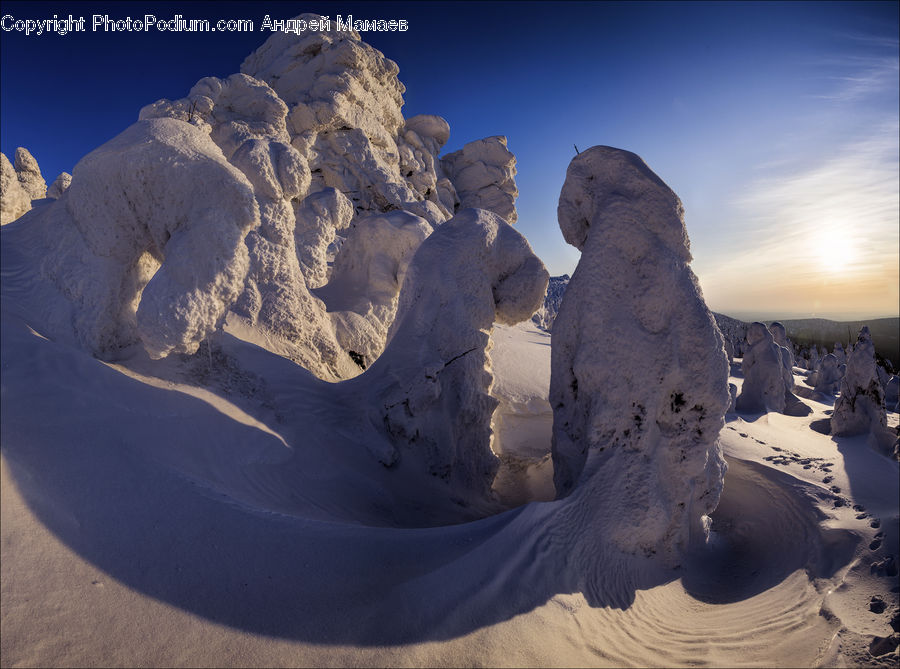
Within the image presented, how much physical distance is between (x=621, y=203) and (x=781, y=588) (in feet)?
10.3

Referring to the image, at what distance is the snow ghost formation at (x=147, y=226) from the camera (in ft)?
13.1

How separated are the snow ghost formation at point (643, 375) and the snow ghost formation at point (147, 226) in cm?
317

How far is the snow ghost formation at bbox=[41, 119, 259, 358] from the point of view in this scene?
13.1 feet

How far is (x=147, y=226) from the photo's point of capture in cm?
446

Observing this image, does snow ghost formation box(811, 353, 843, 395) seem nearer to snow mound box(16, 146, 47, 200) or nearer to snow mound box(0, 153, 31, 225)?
snow mound box(0, 153, 31, 225)

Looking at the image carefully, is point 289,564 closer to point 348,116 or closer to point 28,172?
point 28,172

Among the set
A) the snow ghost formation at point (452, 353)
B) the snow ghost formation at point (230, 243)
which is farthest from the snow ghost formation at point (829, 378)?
the snow ghost formation at point (452, 353)

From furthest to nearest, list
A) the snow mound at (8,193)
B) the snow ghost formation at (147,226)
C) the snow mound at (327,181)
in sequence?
the snow mound at (8,193)
the snow mound at (327,181)
the snow ghost formation at (147,226)

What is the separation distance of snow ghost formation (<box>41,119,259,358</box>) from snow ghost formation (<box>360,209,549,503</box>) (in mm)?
2002

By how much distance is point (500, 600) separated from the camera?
2488mm

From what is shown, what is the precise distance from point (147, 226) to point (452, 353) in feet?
11.1

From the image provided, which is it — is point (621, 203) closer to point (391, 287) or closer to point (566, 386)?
point (566, 386)

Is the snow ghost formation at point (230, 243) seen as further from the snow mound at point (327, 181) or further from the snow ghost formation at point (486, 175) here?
the snow ghost formation at point (486, 175)

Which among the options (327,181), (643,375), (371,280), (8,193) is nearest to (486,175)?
(327,181)
